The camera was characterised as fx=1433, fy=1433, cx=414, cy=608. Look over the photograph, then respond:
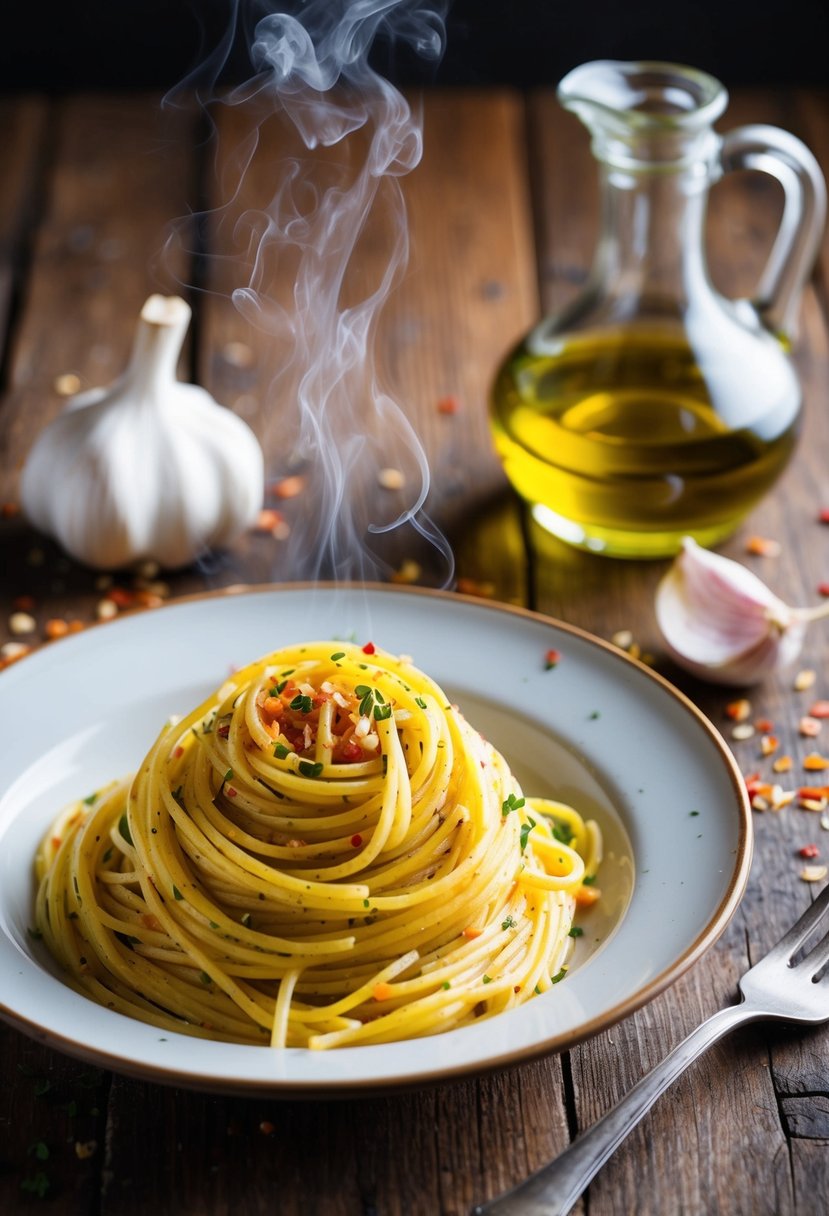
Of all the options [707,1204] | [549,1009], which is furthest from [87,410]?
[707,1204]

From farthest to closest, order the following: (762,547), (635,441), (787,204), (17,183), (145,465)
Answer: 1. (17,183)
2. (762,547)
3. (787,204)
4. (145,465)
5. (635,441)

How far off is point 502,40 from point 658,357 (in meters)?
3.35

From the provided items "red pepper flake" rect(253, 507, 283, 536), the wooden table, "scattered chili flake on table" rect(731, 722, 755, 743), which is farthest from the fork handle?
"red pepper flake" rect(253, 507, 283, 536)

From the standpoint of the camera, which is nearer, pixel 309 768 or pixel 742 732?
pixel 309 768

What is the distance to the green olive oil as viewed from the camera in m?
3.56

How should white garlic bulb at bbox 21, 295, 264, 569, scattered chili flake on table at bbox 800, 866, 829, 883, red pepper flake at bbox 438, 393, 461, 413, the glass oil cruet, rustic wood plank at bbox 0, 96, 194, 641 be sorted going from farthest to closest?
1. red pepper flake at bbox 438, 393, 461, 413
2. rustic wood plank at bbox 0, 96, 194, 641
3. white garlic bulb at bbox 21, 295, 264, 569
4. the glass oil cruet
5. scattered chili flake on table at bbox 800, 866, 829, 883

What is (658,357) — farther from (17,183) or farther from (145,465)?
(17,183)

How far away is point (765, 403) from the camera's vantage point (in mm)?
3631

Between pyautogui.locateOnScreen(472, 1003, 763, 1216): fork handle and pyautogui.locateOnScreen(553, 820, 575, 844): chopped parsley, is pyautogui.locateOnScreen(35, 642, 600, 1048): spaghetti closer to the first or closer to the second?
pyautogui.locateOnScreen(553, 820, 575, 844): chopped parsley

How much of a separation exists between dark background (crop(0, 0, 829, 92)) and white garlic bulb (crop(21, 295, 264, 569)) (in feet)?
10.1

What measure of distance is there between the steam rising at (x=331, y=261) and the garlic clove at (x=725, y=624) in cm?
67

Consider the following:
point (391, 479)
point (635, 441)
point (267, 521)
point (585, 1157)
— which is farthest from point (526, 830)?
point (391, 479)

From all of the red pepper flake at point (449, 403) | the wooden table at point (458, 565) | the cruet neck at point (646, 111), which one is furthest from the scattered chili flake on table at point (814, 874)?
the red pepper flake at point (449, 403)

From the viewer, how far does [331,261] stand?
4160 millimetres
